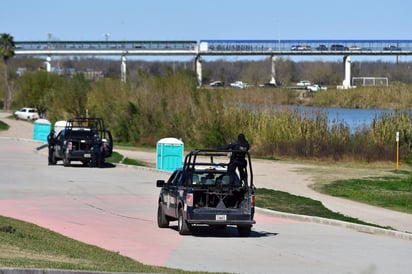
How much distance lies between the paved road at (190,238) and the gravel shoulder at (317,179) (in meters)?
2.75

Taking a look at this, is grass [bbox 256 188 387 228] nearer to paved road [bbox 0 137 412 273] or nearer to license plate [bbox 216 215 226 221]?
paved road [bbox 0 137 412 273]

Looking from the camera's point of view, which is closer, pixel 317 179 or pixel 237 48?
pixel 317 179

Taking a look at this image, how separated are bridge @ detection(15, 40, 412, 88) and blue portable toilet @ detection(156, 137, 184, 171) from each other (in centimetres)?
5243

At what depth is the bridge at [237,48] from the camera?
351ft

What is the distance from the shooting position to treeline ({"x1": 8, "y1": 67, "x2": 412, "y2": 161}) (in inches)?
2109

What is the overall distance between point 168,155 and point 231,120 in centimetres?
1730

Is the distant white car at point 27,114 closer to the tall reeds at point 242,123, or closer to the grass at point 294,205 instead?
the tall reeds at point 242,123

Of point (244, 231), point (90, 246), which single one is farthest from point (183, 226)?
point (90, 246)

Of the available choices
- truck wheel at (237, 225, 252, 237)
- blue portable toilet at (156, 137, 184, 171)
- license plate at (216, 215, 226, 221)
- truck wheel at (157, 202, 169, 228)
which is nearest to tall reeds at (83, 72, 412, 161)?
blue portable toilet at (156, 137, 184, 171)

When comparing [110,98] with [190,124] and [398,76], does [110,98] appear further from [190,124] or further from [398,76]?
[398,76]

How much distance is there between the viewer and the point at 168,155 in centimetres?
4247

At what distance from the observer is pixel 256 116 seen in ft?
192

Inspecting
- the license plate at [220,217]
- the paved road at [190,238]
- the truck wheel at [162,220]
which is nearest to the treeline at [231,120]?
the paved road at [190,238]

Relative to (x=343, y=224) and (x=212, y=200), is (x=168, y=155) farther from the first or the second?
(x=212, y=200)
